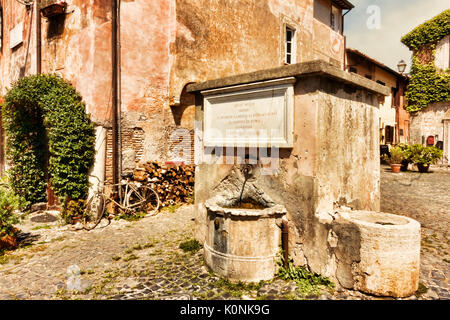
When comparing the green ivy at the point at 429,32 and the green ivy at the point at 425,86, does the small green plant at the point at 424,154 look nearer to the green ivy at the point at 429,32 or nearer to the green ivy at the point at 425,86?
the green ivy at the point at 425,86

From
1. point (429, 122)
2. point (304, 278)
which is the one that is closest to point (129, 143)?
point (304, 278)

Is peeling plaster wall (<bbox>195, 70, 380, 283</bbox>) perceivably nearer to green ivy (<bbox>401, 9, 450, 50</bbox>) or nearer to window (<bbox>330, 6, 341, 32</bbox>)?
window (<bbox>330, 6, 341, 32</bbox>)

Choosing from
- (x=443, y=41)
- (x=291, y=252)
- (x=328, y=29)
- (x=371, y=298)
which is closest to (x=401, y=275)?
(x=371, y=298)

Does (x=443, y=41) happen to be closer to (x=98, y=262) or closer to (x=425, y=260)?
(x=425, y=260)

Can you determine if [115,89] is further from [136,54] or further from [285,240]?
[285,240]

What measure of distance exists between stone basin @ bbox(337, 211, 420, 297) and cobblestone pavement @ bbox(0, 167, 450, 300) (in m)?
0.20

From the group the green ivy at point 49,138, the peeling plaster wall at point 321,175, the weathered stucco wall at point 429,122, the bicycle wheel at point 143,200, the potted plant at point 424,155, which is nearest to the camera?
the peeling plaster wall at point 321,175

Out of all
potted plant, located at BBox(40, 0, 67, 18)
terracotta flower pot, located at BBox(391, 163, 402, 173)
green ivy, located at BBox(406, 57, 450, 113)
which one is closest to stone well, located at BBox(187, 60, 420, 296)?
potted plant, located at BBox(40, 0, 67, 18)

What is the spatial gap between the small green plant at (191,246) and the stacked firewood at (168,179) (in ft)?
10.2

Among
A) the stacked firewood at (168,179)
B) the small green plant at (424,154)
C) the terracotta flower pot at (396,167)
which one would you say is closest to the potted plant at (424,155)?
the small green plant at (424,154)

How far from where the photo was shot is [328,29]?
608 inches

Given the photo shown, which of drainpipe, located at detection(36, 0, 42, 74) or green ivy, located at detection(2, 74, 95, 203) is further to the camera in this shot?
drainpipe, located at detection(36, 0, 42, 74)

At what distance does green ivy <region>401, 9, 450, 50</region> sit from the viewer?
53.5 ft

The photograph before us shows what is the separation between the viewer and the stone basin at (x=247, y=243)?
3641mm
